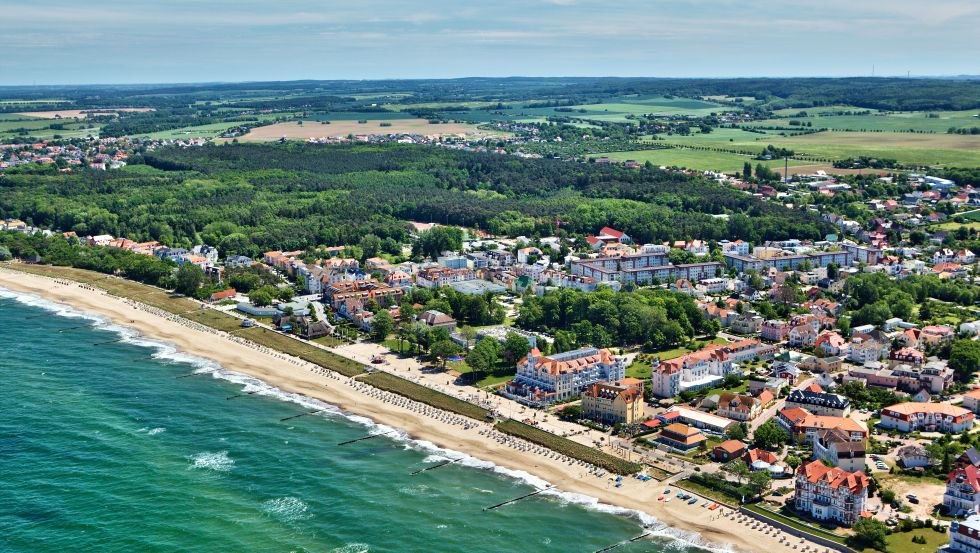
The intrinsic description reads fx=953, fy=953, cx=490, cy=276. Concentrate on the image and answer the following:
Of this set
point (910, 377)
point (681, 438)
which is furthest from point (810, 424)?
point (910, 377)

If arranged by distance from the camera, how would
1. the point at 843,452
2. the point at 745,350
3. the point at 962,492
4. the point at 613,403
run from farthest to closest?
the point at 745,350 → the point at 613,403 → the point at 843,452 → the point at 962,492

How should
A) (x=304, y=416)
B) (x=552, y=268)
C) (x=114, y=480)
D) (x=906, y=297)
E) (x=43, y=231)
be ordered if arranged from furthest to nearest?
1. (x=43, y=231)
2. (x=552, y=268)
3. (x=906, y=297)
4. (x=304, y=416)
5. (x=114, y=480)

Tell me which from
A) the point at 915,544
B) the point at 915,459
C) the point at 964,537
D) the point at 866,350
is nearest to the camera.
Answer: the point at 964,537

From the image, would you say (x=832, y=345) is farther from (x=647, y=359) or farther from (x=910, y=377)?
(x=647, y=359)

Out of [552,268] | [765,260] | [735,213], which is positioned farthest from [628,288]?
[735,213]

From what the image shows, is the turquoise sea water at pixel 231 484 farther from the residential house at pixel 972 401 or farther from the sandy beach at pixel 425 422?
the residential house at pixel 972 401

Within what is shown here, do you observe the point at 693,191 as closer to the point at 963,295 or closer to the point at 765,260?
the point at 765,260

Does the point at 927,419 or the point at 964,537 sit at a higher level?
the point at 964,537
